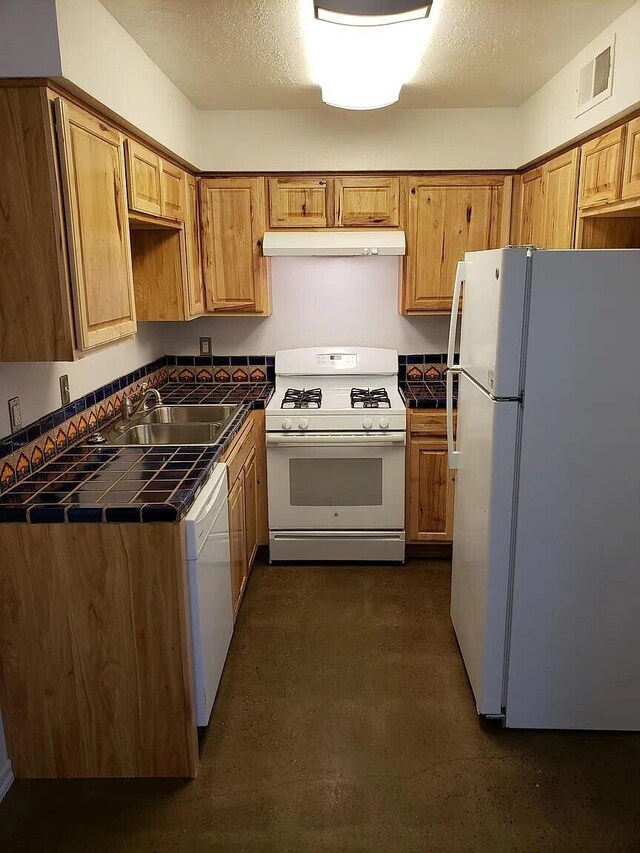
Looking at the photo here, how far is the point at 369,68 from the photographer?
8.45 feet

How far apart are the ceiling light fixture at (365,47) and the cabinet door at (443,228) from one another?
73cm

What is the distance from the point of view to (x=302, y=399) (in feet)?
12.1

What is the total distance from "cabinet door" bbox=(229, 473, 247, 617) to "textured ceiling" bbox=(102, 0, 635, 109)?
5.98 ft

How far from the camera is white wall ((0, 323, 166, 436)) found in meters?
2.16

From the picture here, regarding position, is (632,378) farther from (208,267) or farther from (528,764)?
(208,267)

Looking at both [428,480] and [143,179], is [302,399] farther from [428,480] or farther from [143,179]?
[143,179]

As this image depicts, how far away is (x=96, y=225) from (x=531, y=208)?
2.39 meters

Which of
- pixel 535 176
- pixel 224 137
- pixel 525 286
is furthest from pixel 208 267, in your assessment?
pixel 525 286

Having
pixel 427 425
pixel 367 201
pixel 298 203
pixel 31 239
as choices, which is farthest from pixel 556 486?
pixel 298 203

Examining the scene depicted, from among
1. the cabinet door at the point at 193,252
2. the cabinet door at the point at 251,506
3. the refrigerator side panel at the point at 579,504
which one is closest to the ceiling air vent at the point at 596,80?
the refrigerator side panel at the point at 579,504

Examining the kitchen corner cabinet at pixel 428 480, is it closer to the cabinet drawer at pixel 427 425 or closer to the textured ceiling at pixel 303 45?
the cabinet drawer at pixel 427 425

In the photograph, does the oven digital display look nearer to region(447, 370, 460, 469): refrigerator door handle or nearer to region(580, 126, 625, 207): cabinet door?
region(447, 370, 460, 469): refrigerator door handle

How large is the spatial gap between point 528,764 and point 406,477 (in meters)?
1.69

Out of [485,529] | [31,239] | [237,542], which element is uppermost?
[31,239]
